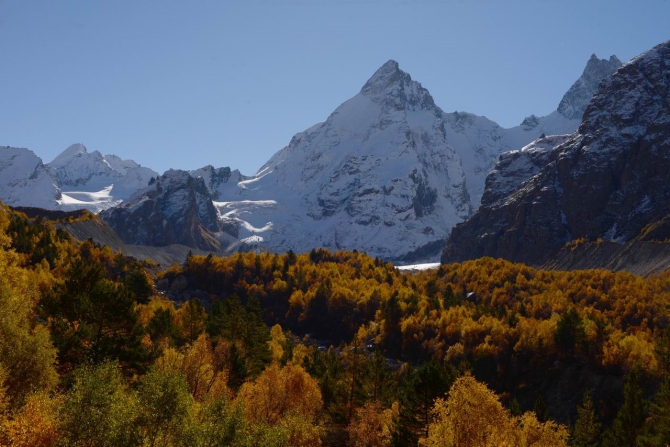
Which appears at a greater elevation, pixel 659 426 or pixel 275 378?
pixel 275 378

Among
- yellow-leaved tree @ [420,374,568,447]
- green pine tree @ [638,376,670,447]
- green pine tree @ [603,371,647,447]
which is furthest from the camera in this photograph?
green pine tree @ [603,371,647,447]

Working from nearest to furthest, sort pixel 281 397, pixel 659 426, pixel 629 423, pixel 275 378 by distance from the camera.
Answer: pixel 659 426 < pixel 281 397 < pixel 275 378 < pixel 629 423

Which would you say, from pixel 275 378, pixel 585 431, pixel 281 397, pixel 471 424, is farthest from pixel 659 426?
pixel 275 378

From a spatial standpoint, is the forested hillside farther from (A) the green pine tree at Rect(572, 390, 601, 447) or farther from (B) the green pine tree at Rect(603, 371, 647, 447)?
(A) the green pine tree at Rect(572, 390, 601, 447)

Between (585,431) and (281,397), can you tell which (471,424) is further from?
(585,431)

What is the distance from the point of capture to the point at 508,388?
136m

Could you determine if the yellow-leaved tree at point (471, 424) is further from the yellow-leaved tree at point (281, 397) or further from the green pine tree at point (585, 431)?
the green pine tree at point (585, 431)

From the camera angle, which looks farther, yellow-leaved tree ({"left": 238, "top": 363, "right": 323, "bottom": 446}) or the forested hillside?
yellow-leaved tree ({"left": 238, "top": 363, "right": 323, "bottom": 446})

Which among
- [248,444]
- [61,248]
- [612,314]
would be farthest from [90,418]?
[612,314]

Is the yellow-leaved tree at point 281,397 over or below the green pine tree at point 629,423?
over

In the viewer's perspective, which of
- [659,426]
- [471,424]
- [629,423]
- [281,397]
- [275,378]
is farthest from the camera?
[629,423]

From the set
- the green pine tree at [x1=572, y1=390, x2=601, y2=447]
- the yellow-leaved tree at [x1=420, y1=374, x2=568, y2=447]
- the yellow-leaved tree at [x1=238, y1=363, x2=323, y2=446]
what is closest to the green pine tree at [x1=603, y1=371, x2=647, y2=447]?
the green pine tree at [x1=572, y1=390, x2=601, y2=447]

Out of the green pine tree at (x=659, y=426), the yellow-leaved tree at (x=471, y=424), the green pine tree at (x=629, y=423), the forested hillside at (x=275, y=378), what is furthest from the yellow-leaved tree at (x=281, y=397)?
the green pine tree at (x=629, y=423)

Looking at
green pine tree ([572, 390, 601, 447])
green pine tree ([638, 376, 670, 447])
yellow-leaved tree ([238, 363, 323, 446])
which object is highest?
yellow-leaved tree ([238, 363, 323, 446])
